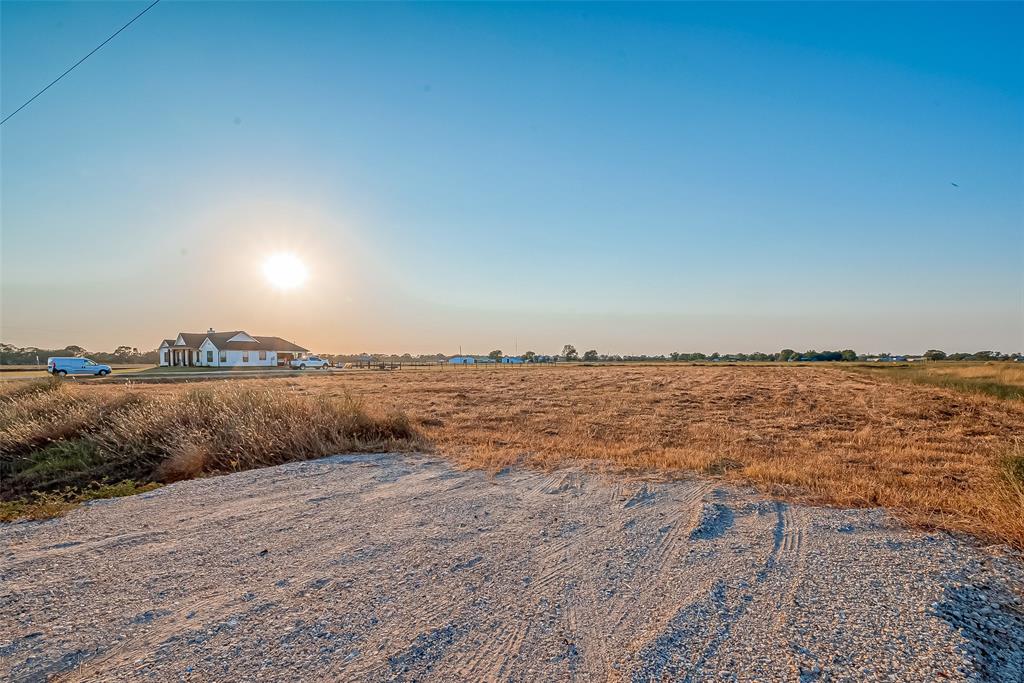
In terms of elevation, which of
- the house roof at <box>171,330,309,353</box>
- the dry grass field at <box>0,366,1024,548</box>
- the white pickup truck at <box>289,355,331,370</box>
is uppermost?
the house roof at <box>171,330,309,353</box>

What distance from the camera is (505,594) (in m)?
3.96

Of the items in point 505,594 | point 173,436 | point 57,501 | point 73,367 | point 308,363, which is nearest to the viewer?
point 505,594

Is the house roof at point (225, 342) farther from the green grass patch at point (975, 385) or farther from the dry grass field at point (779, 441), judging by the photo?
the green grass patch at point (975, 385)

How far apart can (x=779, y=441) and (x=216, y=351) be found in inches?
2448

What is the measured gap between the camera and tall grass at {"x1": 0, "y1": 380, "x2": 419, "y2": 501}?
8641 millimetres

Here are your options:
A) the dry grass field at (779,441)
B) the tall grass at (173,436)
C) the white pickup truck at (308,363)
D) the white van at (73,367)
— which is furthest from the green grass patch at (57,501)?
the white pickup truck at (308,363)

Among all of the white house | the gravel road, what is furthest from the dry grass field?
the white house

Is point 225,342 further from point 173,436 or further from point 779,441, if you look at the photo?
point 779,441

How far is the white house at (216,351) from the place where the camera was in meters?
59.3

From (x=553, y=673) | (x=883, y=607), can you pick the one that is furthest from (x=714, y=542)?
(x=553, y=673)

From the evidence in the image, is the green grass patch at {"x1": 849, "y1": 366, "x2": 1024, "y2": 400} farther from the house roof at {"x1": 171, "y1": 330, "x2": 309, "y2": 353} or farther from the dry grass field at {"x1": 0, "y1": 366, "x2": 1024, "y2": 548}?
the house roof at {"x1": 171, "y1": 330, "x2": 309, "y2": 353}

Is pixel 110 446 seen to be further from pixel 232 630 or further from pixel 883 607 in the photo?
pixel 883 607

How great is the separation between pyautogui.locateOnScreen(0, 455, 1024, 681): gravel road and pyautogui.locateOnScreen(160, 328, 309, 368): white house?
60.3 meters

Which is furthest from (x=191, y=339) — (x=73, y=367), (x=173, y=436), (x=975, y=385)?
(x=975, y=385)
